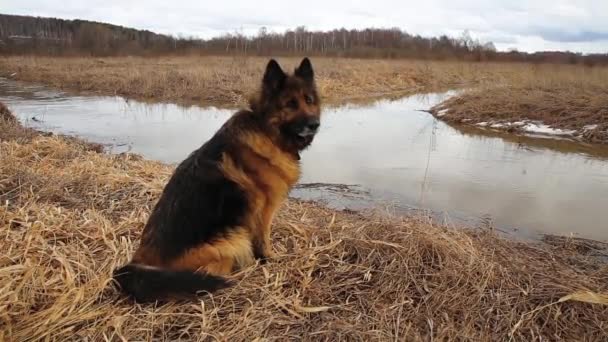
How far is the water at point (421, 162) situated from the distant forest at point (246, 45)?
24.9 m

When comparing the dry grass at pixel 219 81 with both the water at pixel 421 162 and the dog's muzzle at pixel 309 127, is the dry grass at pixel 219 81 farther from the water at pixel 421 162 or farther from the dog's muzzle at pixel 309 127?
the dog's muzzle at pixel 309 127

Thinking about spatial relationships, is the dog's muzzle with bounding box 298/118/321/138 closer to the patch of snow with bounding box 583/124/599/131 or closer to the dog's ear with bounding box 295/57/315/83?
the dog's ear with bounding box 295/57/315/83

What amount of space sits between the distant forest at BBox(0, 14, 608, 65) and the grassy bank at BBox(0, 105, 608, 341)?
32246 millimetres

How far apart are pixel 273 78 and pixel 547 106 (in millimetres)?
12603

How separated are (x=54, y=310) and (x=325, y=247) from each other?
2110 mm

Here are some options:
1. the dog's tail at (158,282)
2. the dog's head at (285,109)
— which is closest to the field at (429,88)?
the dog's head at (285,109)

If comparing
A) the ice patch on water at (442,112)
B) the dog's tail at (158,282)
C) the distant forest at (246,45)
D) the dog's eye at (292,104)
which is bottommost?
the dog's tail at (158,282)

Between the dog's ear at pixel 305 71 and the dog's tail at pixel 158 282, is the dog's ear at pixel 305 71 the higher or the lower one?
the higher one

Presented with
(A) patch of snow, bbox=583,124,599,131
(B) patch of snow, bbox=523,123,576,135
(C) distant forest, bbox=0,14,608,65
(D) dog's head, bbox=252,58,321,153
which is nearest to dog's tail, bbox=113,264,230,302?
(D) dog's head, bbox=252,58,321,153

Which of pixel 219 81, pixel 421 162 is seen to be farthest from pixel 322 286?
pixel 219 81

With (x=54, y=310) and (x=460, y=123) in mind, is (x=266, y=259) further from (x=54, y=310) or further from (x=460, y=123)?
(x=460, y=123)

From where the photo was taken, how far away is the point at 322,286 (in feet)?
10.9

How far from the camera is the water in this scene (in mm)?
6000

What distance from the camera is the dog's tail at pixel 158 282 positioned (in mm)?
2877
